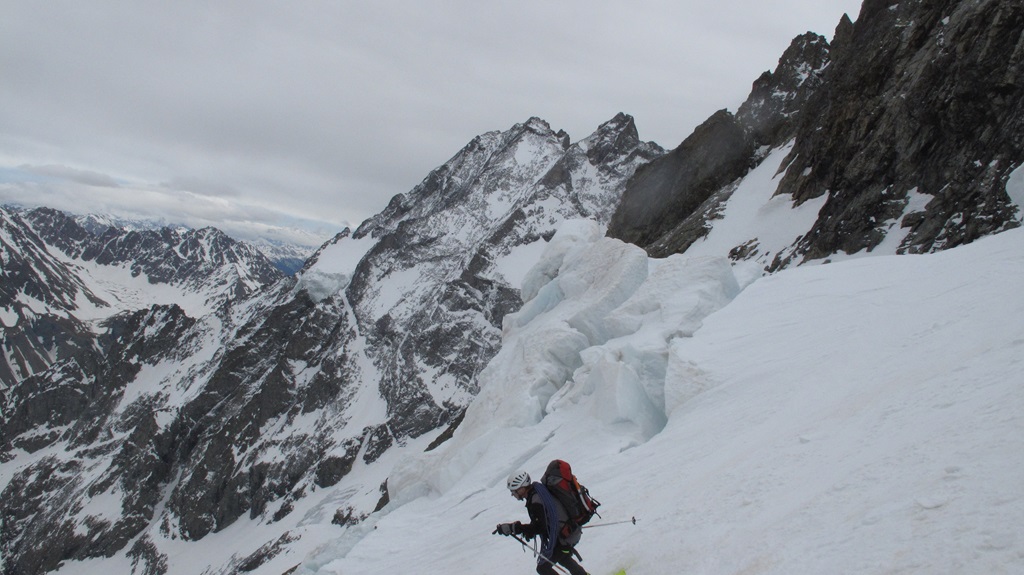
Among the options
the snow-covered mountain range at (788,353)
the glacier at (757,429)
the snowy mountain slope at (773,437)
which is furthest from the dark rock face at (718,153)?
the snowy mountain slope at (773,437)

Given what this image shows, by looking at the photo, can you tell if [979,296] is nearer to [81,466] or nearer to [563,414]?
[563,414]

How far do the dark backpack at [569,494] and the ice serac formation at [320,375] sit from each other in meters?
105

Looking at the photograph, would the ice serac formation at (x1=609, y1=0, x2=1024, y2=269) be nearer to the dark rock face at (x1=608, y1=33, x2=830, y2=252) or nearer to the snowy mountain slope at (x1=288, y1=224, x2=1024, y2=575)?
the dark rock face at (x1=608, y1=33, x2=830, y2=252)

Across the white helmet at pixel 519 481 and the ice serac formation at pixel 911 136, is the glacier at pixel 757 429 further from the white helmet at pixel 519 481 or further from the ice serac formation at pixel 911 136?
the ice serac formation at pixel 911 136

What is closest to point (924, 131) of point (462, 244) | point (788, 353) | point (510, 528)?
point (788, 353)

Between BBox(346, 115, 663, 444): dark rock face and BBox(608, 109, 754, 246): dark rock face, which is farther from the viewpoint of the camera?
BBox(346, 115, 663, 444): dark rock face

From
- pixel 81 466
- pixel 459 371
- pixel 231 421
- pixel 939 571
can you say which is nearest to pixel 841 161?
pixel 939 571

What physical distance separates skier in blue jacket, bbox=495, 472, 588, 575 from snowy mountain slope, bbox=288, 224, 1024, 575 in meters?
1.05

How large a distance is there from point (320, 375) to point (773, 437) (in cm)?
14936

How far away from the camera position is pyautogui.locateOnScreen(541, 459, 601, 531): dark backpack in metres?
6.86

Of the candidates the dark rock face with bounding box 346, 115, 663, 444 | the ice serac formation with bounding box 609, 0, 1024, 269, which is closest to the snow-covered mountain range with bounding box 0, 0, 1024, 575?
the ice serac formation with bounding box 609, 0, 1024, 269

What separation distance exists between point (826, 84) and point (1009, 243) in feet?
165

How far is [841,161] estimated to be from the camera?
42906 millimetres

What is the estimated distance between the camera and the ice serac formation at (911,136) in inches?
1129
